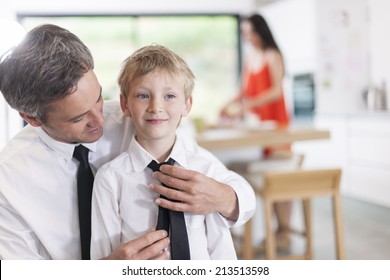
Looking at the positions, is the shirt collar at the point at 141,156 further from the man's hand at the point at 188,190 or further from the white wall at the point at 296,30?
the white wall at the point at 296,30

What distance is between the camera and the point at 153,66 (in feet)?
3.07

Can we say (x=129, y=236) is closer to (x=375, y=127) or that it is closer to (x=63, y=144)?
(x=63, y=144)

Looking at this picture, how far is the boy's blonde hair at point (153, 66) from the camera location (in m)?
0.94

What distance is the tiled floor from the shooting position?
2384 millimetres

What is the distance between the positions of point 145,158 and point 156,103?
112mm

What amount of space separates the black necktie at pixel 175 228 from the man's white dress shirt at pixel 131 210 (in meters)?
0.02

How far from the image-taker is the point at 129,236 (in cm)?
97

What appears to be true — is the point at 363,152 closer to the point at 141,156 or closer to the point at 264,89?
the point at 264,89

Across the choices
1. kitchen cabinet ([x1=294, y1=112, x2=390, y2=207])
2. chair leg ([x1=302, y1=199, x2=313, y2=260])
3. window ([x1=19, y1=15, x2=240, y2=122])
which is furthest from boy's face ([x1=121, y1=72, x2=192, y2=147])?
kitchen cabinet ([x1=294, y1=112, x2=390, y2=207])

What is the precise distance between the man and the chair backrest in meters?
0.95

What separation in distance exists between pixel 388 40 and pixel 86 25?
7.03 ft

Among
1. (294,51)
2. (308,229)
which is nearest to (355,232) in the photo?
(308,229)

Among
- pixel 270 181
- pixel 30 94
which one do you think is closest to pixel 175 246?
pixel 30 94

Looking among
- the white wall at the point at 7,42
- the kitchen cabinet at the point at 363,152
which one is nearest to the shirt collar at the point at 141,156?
the white wall at the point at 7,42
